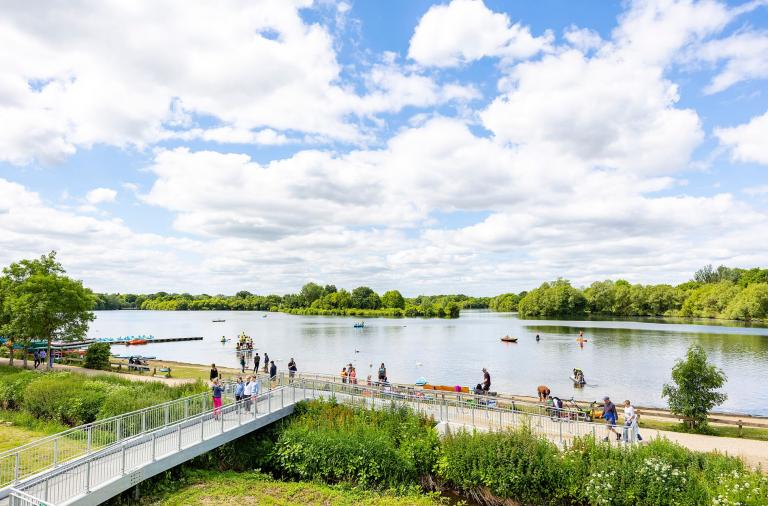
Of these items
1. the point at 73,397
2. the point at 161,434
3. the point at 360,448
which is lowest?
the point at 360,448

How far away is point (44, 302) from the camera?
35625mm

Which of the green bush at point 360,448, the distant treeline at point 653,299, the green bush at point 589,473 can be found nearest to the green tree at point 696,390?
the green bush at point 589,473

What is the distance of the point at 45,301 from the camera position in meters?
35.8

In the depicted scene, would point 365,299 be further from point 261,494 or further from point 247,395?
point 261,494

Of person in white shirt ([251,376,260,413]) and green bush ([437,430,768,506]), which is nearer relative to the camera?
green bush ([437,430,768,506])

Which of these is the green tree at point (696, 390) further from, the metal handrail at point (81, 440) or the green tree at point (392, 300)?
the green tree at point (392, 300)

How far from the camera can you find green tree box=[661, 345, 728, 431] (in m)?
22.0

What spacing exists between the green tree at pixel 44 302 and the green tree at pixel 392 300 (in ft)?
511

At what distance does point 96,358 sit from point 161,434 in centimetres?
2916

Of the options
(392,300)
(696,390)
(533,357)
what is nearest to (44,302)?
(696,390)

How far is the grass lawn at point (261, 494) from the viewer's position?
50.5 feet

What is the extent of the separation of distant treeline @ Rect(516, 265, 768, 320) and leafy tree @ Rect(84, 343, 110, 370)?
412 feet

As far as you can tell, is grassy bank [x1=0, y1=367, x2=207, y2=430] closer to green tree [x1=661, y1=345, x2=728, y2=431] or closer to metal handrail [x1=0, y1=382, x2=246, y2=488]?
metal handrail [x1=0, y1=382, x2=246, y2=488]

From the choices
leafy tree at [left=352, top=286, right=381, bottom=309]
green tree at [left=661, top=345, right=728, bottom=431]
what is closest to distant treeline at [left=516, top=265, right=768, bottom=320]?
leafy tree at [left=352, top=286, right=381, bottom=309]
